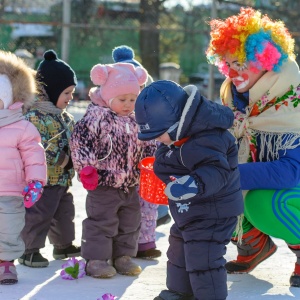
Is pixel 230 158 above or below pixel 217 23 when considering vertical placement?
below

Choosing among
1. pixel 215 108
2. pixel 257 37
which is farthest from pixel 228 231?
pixel 257 37

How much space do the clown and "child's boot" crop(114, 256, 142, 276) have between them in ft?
2.40

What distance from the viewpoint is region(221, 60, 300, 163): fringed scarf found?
4535mm

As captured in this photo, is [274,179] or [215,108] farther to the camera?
[274,179]

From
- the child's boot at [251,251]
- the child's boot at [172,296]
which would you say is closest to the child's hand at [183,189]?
the child's boot at [172,296]

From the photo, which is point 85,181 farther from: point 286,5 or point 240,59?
point 286,5

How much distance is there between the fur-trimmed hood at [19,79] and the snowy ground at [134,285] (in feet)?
3.28

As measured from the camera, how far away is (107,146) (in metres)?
4.63

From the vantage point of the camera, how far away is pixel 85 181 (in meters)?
4.48

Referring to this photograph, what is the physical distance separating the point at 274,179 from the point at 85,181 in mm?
1052

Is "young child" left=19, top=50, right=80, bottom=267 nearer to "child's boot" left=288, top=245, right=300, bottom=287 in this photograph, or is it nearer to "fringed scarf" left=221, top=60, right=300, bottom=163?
"fringed scarf" left=221, top=60, right=300, bottom=163

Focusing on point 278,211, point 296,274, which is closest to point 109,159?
point 278,211

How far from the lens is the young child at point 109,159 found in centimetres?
462

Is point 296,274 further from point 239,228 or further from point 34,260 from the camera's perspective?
point 34,260
